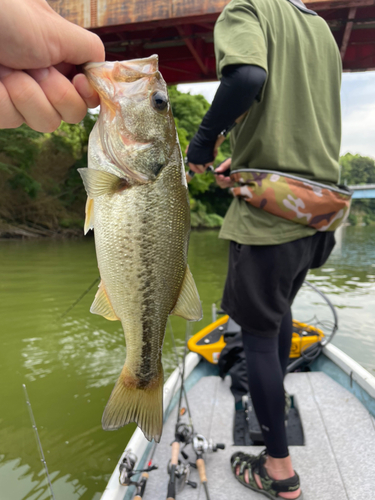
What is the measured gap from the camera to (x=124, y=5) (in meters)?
6.68

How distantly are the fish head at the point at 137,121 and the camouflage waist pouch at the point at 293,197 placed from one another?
2.57ft

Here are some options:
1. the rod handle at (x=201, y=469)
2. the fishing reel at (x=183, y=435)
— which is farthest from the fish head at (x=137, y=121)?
the fishing reel at (x=183, y=435)

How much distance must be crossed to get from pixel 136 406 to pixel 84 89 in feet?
3.29

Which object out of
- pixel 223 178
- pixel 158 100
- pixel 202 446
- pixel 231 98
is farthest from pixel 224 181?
pixel 202 446

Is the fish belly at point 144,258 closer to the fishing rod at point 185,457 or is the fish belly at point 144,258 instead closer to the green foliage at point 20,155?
the fishing rod at point 185,457

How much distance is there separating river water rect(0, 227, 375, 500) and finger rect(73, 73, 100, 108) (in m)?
2.87

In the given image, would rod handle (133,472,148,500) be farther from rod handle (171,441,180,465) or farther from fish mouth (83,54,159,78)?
fish mouth (83,54,159,78)

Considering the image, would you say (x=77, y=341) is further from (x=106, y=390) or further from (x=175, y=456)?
(x=175, y=456)

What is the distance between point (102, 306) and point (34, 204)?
20.4 metres

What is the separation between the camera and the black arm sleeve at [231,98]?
1.68 m

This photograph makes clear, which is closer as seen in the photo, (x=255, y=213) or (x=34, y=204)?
(x=255, y=213)

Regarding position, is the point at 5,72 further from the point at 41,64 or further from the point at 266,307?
the point at 266,307

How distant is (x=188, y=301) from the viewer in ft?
4.14

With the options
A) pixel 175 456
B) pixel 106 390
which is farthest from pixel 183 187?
pixel 106 390
